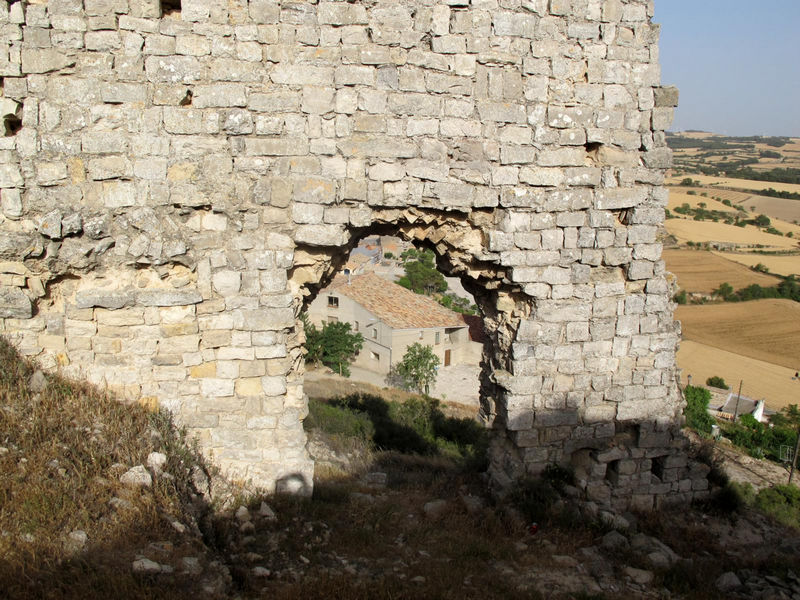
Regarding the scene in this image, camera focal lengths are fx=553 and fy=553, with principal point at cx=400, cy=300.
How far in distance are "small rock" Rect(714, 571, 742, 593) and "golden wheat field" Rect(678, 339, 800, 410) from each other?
24412 millimetres

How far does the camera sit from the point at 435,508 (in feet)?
15.9

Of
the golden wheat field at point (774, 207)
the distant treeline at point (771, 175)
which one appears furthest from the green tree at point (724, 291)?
the distant treeline at point (771, 175)

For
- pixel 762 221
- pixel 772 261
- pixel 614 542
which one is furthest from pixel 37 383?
pixel 762 221

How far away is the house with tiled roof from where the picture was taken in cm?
2562

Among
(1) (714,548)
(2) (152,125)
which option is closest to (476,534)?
(1) (714,548)

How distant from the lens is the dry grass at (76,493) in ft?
9.30

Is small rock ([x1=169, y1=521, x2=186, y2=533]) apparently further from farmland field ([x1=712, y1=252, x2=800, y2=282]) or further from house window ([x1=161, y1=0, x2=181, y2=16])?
farmland field ([x1=712, y1=252, x2=800, y2=282])

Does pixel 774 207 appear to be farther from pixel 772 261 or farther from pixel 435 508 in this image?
pixel 435 508

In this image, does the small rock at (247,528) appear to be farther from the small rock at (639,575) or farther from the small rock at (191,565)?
the small rock at (639,575)

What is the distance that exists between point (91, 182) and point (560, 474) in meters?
4.62

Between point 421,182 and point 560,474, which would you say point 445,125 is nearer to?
point 421,182

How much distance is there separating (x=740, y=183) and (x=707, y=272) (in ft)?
160

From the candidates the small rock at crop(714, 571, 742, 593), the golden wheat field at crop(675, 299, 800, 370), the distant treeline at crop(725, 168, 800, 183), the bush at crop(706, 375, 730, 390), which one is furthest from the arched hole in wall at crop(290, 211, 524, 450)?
the distant treeline at crop(725, 168, 800, 183)

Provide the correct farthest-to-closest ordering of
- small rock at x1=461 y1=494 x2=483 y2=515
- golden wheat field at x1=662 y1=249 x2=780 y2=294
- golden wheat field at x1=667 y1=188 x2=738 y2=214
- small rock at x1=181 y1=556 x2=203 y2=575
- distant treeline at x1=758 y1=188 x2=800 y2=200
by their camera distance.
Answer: distant treeline at x1=758 y1=188 x2=800 y2=200, golden wheat field at x1=667 y1=188 x2=738 y2=214, golden wheat field at x1=662 y1=249 x2=780 y2=294, small rock at x1=461 y1=494 x2=483 y2=515, small rock at x1=181 y1=556 x2=203 y2=575
